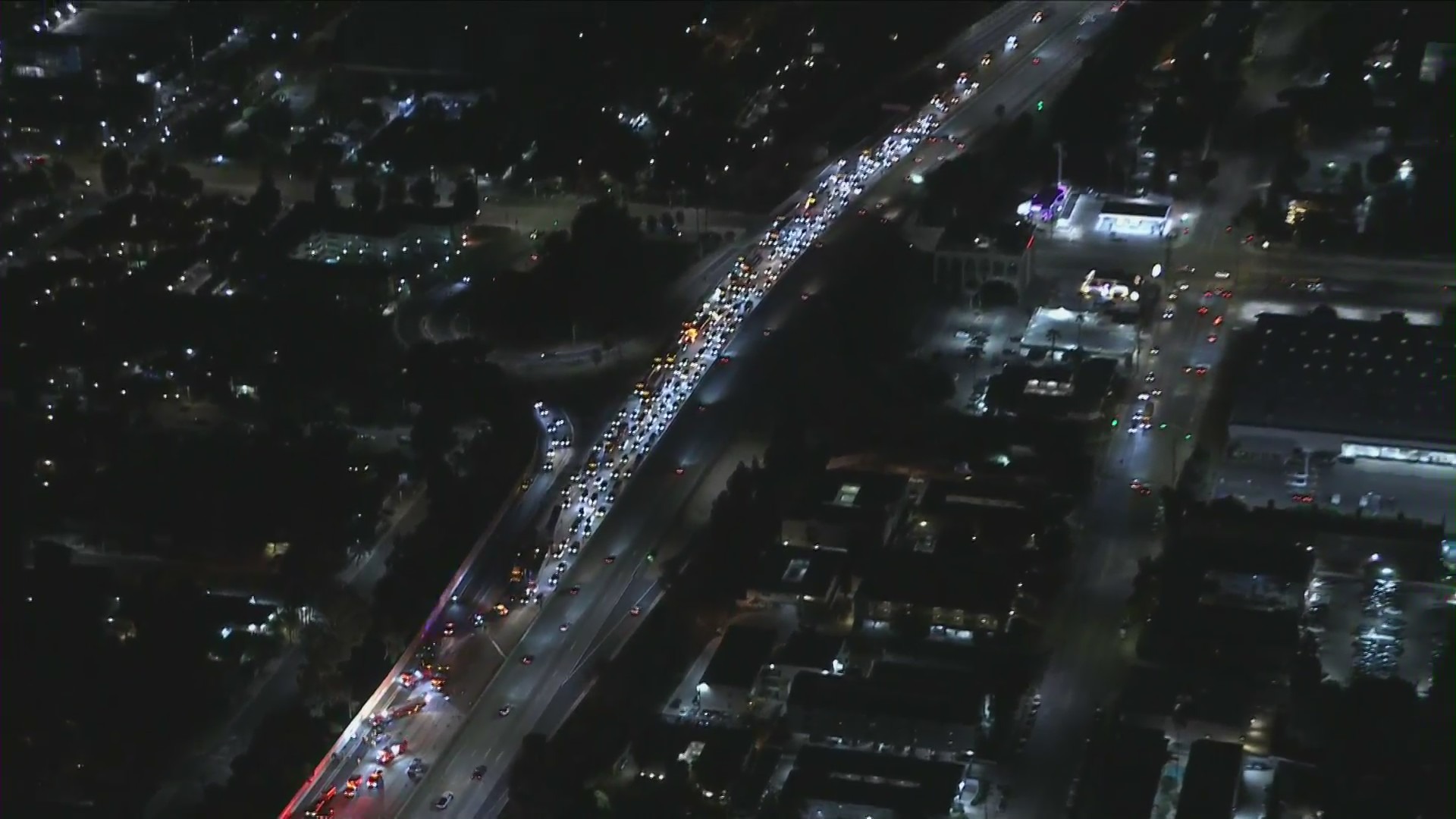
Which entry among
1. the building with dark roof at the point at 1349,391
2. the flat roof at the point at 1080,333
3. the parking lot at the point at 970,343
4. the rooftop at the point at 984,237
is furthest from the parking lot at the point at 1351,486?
the rooftop at the point at 984,237

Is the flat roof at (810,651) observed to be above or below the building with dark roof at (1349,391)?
above

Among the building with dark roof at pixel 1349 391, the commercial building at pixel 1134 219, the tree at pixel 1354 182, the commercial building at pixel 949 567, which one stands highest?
the commercial building at pixel 949 567

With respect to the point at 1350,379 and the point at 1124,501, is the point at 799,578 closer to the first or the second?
the point at 1124,501

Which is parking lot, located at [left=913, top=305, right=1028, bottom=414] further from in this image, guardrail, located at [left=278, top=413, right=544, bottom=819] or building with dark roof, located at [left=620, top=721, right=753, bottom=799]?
building with dark roof, located at [left=620, top=721, right=753, bottom=799]

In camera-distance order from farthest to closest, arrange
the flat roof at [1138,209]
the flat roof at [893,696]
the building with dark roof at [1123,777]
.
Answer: the flat roof at [1138,209], the flat roof at [893,696], the building with dark roof at [1123,777]

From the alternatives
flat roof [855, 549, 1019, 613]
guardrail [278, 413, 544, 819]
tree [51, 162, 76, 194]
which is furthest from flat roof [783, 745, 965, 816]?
tree [51, 162, 76, 194]

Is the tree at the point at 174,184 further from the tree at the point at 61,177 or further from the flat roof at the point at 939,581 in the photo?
the flat roof at the point at 939,581

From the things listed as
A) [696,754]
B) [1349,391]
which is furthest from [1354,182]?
[696,754]
